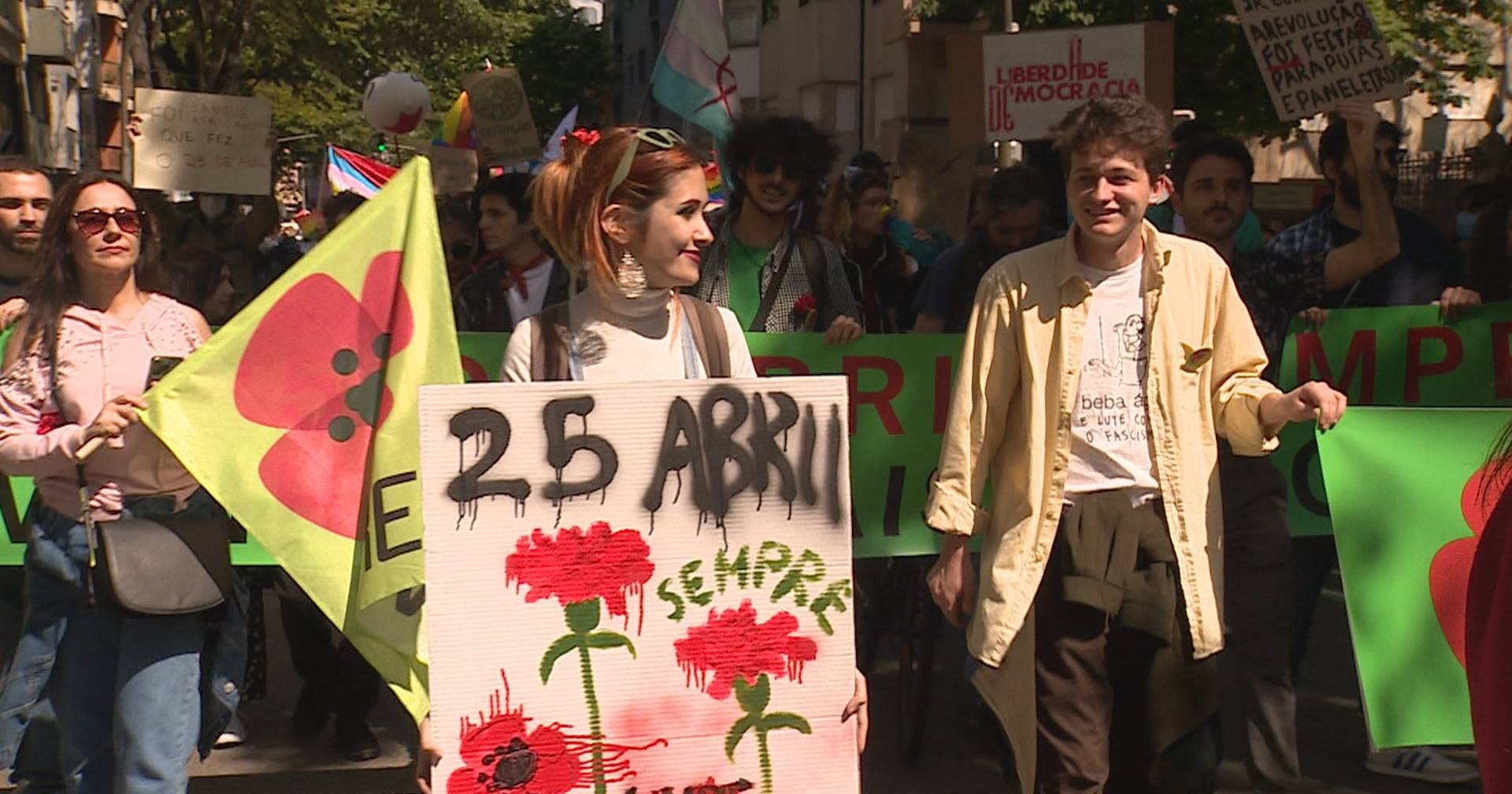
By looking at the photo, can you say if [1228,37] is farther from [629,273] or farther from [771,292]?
[629,273]

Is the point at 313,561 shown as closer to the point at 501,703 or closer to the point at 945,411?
the point at 501,703

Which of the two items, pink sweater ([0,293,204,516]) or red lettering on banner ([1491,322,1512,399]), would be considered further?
red lettering on banner ([1491,322,1512,399])

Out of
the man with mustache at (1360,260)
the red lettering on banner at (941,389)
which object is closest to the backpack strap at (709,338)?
the man with mustache at (1360,260)

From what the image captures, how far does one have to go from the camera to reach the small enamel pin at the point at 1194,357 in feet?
12.5

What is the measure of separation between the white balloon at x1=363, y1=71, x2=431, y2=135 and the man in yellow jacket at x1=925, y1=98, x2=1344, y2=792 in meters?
13.1

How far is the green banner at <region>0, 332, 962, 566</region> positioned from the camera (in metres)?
5.99

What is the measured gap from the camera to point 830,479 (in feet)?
10.2

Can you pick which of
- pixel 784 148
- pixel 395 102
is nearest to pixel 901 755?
pixel 784 148

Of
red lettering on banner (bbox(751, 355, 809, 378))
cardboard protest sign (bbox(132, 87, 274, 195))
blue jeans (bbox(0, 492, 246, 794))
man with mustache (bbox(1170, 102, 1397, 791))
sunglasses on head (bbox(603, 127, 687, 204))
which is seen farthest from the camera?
cardboard protest sign (bbox(132, 87, 274, 195))

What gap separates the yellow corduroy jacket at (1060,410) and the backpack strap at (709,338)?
65cm

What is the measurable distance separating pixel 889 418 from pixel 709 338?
265cm

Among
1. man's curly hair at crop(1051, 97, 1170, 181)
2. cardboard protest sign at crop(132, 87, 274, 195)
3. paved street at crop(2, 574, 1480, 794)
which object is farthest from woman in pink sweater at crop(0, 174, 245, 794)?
cardboard protest sign at crop(132, 87, 274, 195)

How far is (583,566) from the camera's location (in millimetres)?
3027

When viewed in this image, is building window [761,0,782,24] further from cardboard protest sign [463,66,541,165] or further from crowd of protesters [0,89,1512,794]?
crowd of protesters [0,89,1512,794]
